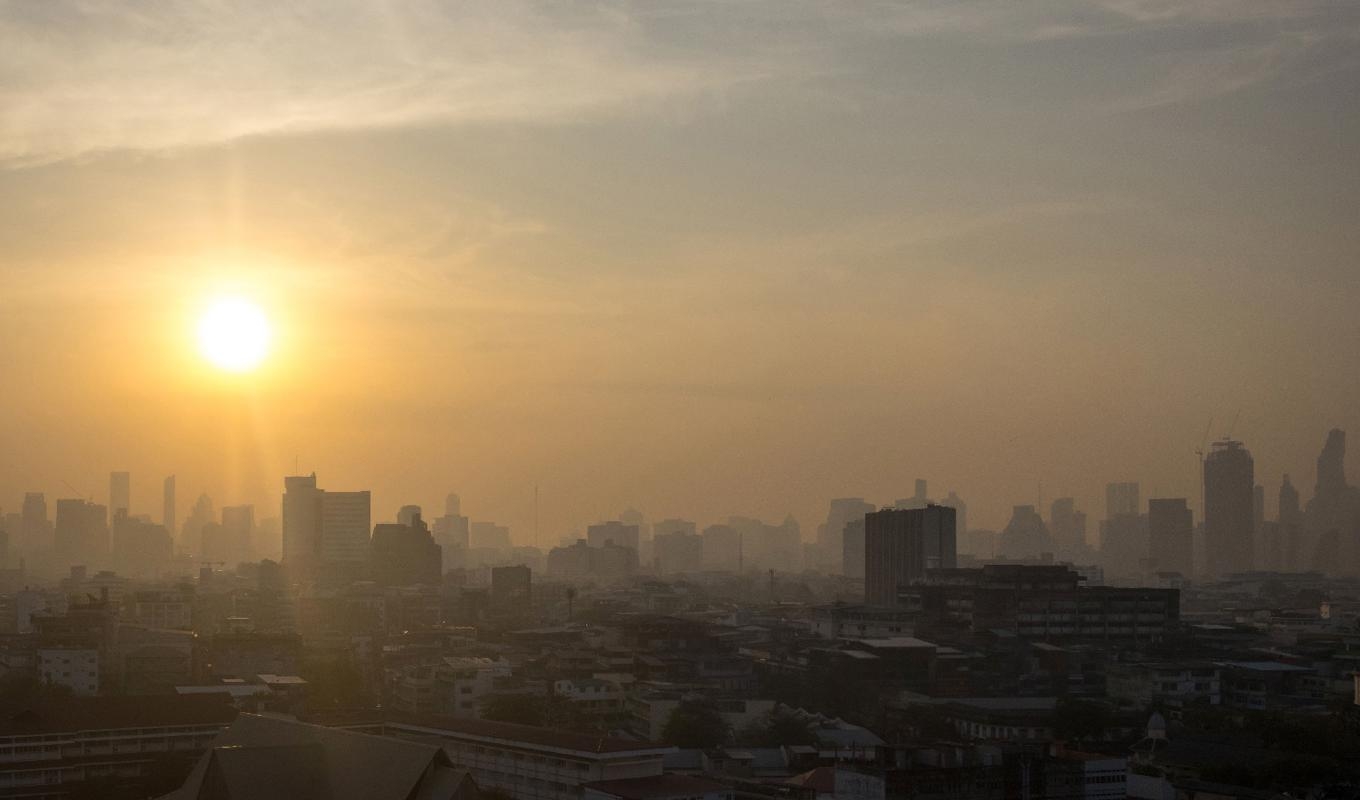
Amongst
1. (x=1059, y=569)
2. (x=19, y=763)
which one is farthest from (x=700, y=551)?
(x=19, y=763)

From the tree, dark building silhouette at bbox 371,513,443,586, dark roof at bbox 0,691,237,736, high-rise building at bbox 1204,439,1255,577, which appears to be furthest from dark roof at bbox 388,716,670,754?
high-rise building at bbox 1204,439,1255,577

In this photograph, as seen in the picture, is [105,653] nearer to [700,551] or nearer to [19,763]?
[19,763]

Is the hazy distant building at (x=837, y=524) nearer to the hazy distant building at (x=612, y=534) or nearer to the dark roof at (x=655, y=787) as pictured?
the hazy distant building at (x=612, y=534)

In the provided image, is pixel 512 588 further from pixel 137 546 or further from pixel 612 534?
pixel 612 534

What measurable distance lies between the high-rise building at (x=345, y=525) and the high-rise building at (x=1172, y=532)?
43945 millimetres

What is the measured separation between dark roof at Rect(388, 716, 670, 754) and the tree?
3.16 meters

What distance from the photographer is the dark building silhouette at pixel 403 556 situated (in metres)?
69.6

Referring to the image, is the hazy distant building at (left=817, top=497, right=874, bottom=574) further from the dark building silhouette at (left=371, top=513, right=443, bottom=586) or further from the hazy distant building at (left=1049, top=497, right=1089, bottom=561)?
the dark building silhouette at (left=371, top=513, right=443, bottom=586)

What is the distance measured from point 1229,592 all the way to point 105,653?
174 ft

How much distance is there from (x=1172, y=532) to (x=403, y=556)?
47.5 m

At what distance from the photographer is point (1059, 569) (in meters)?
40.8

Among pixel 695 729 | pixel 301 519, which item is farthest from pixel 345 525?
pixel 695 729

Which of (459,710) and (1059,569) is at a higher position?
(1059,569)

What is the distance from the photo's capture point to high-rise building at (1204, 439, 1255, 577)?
89944 mm
